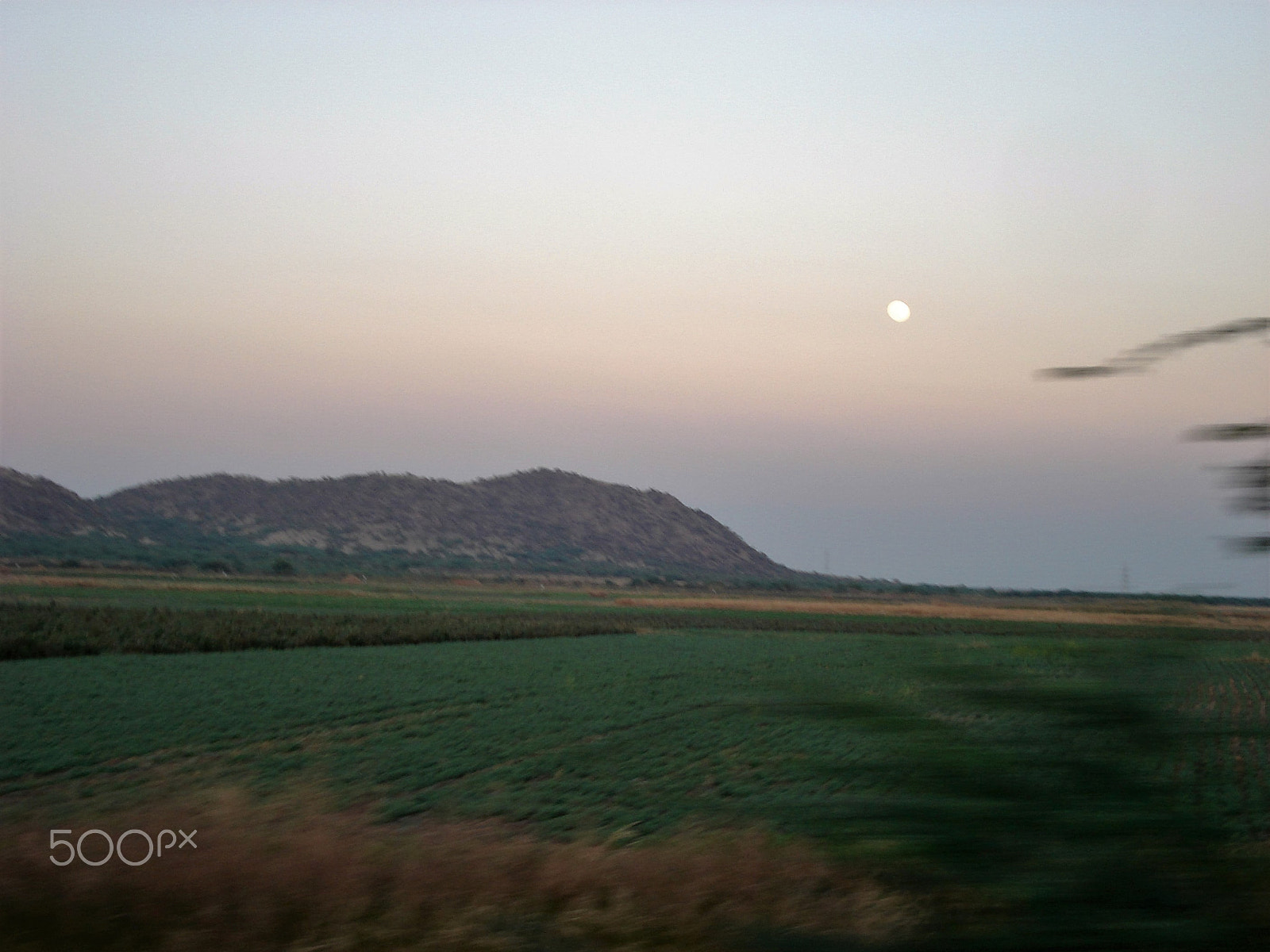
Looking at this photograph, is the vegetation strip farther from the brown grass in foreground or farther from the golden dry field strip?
the brown grass in foreground

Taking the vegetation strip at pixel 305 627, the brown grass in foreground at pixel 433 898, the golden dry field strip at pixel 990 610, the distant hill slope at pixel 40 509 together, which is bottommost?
the vegetation strip at pixel 305 627

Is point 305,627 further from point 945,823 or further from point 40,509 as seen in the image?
point 40,509

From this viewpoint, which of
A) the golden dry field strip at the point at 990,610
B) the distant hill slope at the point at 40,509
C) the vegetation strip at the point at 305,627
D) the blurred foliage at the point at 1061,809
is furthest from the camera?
the distant hill slope at the point at 40,509

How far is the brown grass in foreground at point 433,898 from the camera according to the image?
10.3 feet

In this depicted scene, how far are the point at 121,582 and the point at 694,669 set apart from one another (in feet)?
187

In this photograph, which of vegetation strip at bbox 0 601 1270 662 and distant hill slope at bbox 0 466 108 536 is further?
distant hill slope at bbox 0 466 108 536

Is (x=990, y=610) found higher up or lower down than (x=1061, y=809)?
lower down

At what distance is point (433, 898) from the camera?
4.50 m

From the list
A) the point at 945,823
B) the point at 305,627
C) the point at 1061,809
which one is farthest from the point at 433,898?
the point at 305,627

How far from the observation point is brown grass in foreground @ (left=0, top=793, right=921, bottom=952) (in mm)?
3145

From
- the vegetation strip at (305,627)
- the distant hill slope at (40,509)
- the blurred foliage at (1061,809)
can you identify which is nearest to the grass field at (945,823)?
the blurred foliage at (1061,809)

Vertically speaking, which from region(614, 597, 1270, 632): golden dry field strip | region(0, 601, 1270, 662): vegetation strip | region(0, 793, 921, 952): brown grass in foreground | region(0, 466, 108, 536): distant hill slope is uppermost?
region(0, 466, 108, 536): distant hill slope

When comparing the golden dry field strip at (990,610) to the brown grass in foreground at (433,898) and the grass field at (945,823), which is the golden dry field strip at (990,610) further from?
the brown grass in foreground at (433,898)

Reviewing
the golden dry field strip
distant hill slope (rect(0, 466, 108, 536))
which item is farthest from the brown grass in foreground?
distant hill slope (rect(0, 466, 108, 536))
